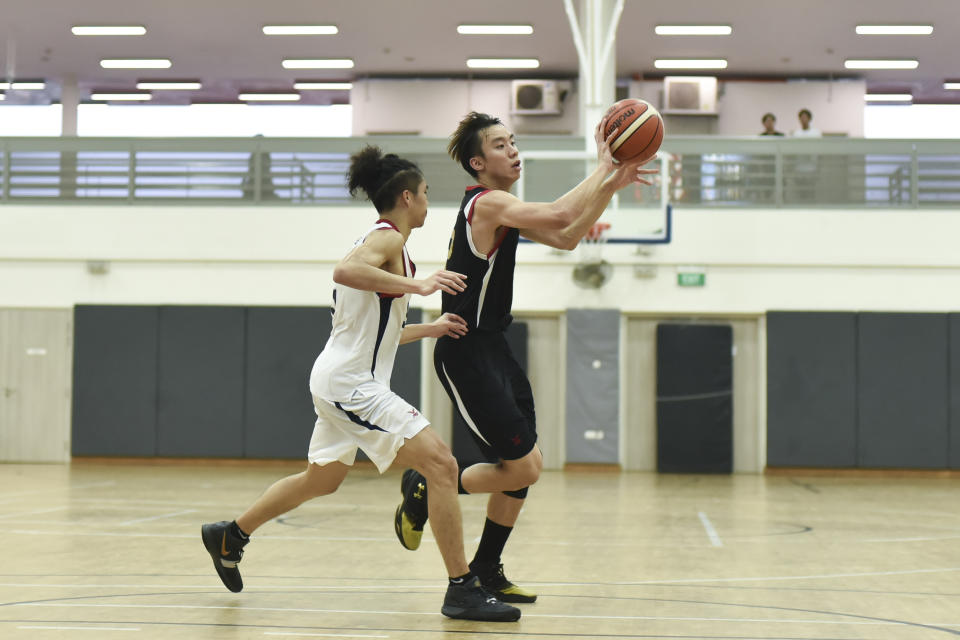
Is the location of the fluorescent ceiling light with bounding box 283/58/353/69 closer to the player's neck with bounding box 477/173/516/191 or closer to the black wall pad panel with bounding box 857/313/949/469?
the black wall pad panel with bounding box 857/313/949/469

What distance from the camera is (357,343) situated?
4.08m

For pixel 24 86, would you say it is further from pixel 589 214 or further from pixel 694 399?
pixel 589 214

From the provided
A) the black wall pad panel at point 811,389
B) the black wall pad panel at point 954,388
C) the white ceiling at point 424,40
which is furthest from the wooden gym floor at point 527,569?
the white ceiling at point 424,40

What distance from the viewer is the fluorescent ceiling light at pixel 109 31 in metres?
17.5

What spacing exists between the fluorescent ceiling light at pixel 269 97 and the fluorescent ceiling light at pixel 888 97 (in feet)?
37.2

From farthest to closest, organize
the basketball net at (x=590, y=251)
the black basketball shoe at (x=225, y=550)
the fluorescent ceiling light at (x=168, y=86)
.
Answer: the fluorescent ceiling light at (x=168, y=86) → the basketball net at (x=590, y=251) → the black basketball shoe at (x=225, y=550)

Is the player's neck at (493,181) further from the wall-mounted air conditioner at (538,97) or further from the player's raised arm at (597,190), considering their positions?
the wall-mounted air conditioner at (538,97)

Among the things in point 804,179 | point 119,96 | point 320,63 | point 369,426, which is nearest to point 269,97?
point 320,63

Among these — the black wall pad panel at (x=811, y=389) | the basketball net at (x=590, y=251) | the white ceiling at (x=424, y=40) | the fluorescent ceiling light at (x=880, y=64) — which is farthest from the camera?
the fluorescent ceiling light at (x=880, y=64)

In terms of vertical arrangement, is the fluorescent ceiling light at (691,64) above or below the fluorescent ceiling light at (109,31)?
below

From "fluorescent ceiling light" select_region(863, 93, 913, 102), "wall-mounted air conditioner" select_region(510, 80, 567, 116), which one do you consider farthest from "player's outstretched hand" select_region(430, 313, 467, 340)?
"fluorescent ceiling light" select_region(863, 93, 913, 102)

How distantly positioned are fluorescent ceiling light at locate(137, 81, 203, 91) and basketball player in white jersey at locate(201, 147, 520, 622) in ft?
58.3

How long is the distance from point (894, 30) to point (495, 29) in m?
6.46

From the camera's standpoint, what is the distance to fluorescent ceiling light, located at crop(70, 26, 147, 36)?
1753 cm
